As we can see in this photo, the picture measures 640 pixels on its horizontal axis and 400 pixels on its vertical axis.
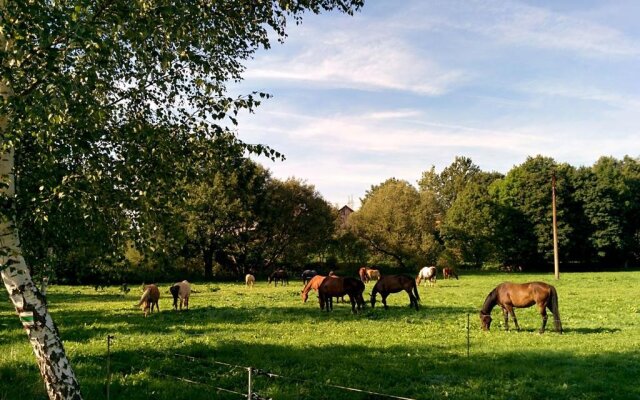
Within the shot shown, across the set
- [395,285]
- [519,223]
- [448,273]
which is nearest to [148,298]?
[395,285]

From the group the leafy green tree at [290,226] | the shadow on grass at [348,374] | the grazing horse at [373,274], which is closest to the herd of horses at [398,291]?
the shadow on grass at [348,374]

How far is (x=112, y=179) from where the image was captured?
23.6 ft

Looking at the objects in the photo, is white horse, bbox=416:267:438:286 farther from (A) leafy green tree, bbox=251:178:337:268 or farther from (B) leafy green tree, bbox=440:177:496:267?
(B) leafy green tree, bbox=440:177:496:267

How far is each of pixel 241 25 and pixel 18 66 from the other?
3.81 m

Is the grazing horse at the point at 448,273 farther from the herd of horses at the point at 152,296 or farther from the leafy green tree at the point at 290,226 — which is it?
the herd of horses at the point at 152,296

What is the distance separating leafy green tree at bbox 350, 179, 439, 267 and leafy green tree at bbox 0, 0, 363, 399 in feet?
184

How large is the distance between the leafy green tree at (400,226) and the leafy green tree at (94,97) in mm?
55984

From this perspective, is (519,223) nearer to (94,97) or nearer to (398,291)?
(398,291)

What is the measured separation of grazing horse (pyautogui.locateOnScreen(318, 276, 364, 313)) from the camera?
23.0 metres

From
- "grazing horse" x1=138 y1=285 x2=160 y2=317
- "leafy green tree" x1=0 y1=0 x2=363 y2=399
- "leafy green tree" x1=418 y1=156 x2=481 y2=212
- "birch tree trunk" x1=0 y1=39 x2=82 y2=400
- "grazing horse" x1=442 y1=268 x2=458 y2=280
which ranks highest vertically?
"leafy green tree" x1=418 y1=156 x2=481 y2=212

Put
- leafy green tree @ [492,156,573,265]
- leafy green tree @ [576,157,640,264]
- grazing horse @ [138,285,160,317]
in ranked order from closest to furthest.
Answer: grazing horse @ [138,285,160,317]
leafy green tree @ [492,156,573,265]
leafy green tree @ [576,157,640,264]

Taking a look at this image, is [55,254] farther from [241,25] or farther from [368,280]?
[368,280]

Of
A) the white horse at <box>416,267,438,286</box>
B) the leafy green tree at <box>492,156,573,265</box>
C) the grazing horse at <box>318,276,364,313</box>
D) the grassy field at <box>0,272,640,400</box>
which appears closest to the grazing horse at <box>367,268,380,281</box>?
the white horse at <box>416,267,438,286</box>

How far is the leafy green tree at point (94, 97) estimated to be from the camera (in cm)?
567
